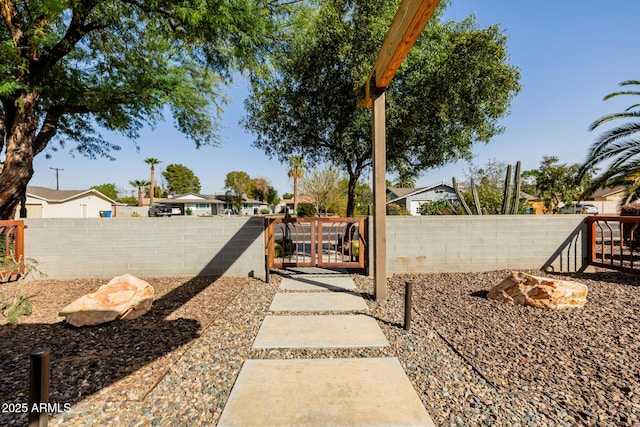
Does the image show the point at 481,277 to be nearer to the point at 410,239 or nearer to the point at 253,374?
the point at 410,239

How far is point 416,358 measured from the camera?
3.26m

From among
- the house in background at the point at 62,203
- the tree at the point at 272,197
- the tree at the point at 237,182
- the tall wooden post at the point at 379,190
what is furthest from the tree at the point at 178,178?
the tall wooden post at the point at 379,190

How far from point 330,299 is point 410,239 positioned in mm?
2892

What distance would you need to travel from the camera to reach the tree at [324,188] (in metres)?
25.5

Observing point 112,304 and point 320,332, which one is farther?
point 112,304

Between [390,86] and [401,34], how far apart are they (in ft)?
17.1

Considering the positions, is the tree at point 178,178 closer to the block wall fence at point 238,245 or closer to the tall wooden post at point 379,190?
the block wall fence at point 238,245

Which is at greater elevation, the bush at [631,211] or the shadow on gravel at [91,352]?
the bush at [631,211]

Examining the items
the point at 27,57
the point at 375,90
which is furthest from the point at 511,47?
the point at 27,57

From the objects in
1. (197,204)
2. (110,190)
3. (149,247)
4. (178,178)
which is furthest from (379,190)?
(178,178)

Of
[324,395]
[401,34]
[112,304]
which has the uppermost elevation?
[401,34]

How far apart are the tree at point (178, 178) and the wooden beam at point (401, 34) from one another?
69.4m

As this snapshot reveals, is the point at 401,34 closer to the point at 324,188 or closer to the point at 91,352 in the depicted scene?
the point at 91,352

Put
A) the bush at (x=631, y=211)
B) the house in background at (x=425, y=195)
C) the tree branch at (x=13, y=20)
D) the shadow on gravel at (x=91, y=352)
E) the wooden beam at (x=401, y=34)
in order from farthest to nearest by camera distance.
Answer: the house in background at (x=425, y=195)
the bush at (x=631, y=211)
the tree branch at (x=13, y=20)
the wooden beam at (x=401, y=34)
the shadow on gravel at (x=91, y=352)
